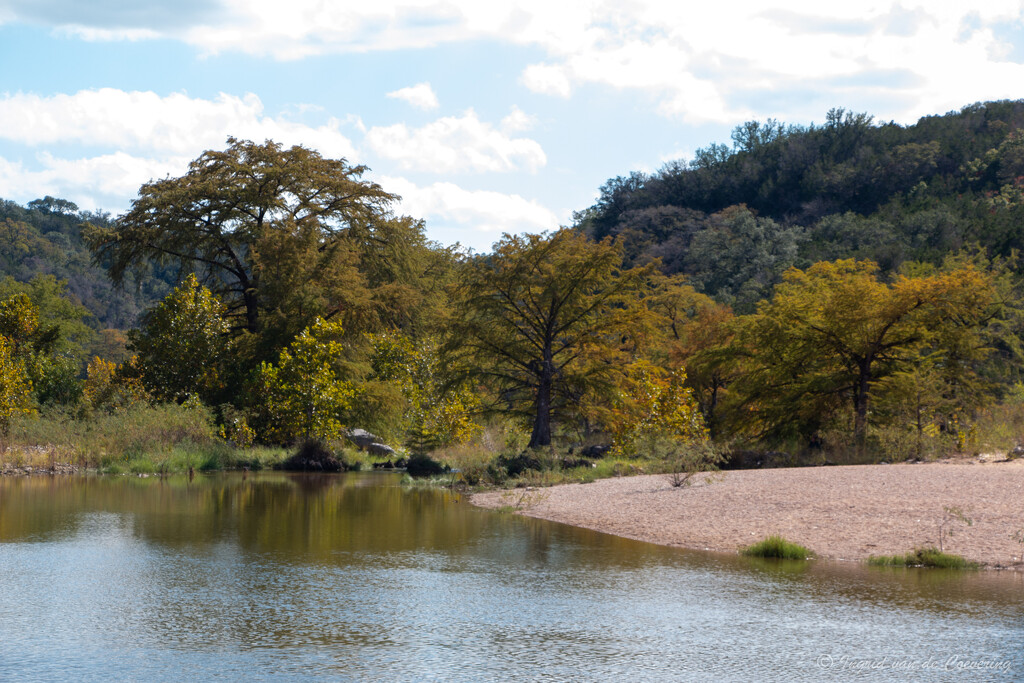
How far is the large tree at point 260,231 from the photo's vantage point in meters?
39.5

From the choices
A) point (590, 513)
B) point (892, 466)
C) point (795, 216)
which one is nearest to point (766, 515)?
point (590, 513)

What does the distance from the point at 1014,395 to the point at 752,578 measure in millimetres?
21972

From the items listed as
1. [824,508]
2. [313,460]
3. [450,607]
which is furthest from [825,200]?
[450,607]

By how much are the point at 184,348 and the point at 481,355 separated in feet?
44.1

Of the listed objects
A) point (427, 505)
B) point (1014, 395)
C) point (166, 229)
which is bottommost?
point (427, 505)

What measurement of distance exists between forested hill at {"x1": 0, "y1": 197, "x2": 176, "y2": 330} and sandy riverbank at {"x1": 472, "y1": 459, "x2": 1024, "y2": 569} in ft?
272

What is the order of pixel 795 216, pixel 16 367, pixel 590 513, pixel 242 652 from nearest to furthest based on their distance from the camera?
pixel 242 652 < pixel 590 513 < pixel 16 367 < pixel 795 216

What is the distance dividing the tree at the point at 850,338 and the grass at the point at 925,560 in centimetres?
1522

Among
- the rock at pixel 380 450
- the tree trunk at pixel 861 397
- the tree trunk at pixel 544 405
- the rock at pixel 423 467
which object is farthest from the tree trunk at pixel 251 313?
the tree trunk at pixel 861 397

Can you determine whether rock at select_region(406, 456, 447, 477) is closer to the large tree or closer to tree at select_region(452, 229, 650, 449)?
tree at select_region(452, 229, 650, 449)

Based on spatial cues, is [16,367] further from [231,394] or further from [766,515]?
[766,515]

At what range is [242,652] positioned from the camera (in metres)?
8.95

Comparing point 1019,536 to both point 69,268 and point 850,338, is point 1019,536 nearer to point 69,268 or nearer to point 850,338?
point 850,338

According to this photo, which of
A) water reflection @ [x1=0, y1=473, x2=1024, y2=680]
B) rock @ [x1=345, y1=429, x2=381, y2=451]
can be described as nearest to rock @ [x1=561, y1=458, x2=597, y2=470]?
water reflection @ [x1=0, y1=473, x2=1024, y2=680]
